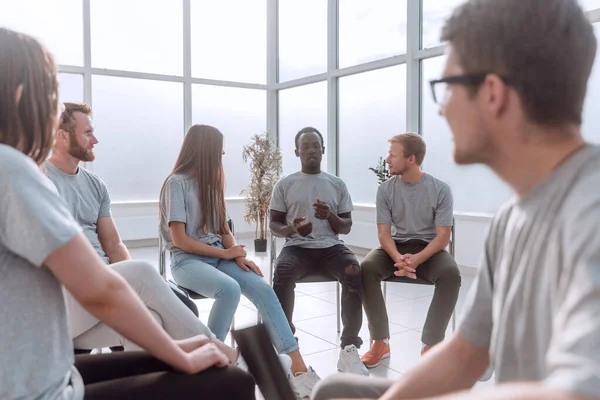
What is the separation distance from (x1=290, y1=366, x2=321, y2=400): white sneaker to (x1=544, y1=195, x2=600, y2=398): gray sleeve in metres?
1.80

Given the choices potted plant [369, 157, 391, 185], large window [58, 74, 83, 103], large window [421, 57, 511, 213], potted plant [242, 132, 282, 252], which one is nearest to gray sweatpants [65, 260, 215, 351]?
large window [421, 57, 511, 213]

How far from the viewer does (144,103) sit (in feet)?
23.9

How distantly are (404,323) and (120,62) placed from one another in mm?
5633

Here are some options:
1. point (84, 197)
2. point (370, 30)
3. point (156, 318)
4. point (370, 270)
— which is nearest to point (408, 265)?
point (370, 270)

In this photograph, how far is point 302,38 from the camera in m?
7.63

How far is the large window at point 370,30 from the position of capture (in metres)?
5.92

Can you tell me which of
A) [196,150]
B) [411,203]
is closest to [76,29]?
[196,150]

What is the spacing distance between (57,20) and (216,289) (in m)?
5.73

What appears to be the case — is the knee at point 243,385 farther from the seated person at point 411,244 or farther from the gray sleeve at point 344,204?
the gray sleeve at point 344,204

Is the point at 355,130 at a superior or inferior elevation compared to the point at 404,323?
superior

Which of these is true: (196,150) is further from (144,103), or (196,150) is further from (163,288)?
(144,103)

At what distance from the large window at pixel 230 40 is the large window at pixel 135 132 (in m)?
0.72

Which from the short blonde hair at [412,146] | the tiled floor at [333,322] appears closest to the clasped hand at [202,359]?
the tiled floor at [333,322]

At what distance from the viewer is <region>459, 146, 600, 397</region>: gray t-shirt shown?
575 millimetres
